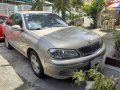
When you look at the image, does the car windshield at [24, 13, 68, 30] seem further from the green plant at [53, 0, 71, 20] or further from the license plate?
the green plant at [53, 0, 71, 20]

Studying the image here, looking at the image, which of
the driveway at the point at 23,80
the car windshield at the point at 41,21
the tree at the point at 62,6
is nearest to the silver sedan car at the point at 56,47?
the car windshield at the point at 41,21

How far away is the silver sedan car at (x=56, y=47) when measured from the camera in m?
3.93

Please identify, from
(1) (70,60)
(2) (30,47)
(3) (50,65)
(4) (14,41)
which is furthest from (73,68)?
(4) (14,41)

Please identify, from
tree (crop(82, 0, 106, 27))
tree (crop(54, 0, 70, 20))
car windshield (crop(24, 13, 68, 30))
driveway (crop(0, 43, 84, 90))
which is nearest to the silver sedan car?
car windshield (crop(24, 13, 68, 30))

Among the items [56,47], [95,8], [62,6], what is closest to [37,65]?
[56,47]

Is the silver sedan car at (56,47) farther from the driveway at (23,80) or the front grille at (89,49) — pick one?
the driveway at (23,80)

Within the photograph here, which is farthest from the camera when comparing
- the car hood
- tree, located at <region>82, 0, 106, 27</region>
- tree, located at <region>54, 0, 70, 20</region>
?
tree, located at <region>82, 0, 106, 27</region>

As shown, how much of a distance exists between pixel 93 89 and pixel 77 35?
1.92 meters

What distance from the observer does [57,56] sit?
394 cm

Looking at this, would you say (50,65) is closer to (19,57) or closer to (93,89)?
(93,89)

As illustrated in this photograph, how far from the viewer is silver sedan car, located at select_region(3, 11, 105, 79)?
3934 mm

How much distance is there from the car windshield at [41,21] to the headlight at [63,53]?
1387 millimetres

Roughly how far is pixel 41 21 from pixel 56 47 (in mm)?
1707

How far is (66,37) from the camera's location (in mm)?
4398
